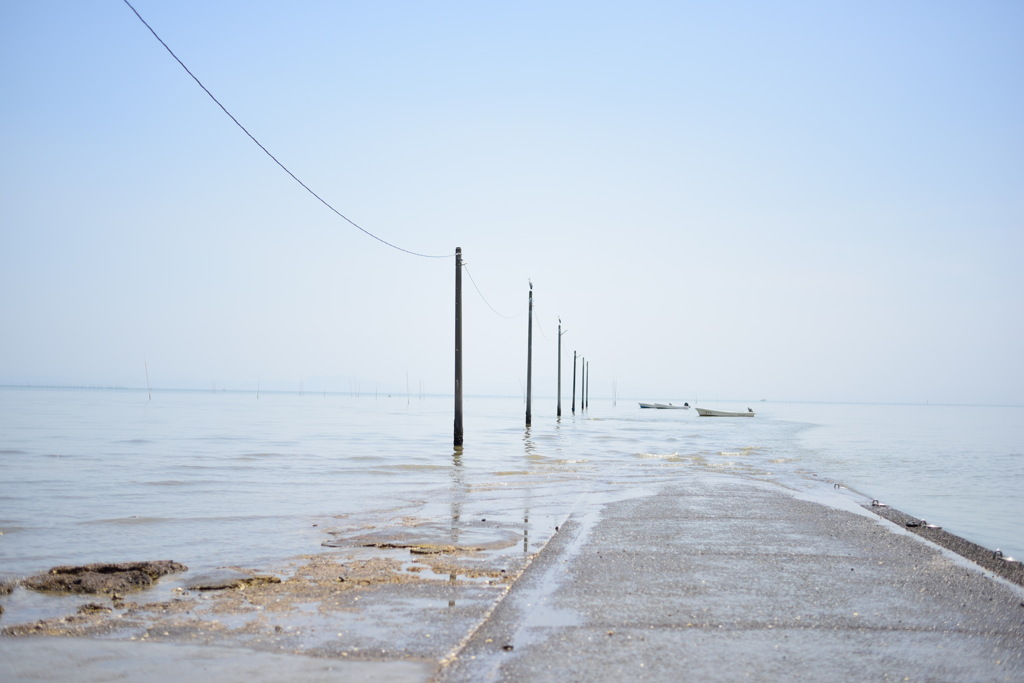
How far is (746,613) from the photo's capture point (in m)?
6.02

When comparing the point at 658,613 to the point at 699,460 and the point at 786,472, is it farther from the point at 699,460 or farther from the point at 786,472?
the point at 699,460

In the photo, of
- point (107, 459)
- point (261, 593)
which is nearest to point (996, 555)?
point (261, 593)

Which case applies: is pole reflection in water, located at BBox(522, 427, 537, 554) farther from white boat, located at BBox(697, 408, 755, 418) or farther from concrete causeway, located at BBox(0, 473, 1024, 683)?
white boat, located at BBox(697, 408, 755, 418)

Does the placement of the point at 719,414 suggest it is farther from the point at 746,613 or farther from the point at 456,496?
the point at 746,613

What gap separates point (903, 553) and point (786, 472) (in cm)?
1312

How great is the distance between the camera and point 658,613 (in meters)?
5.99

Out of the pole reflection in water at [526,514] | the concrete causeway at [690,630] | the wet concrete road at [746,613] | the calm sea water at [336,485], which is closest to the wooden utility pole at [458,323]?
the calm sea water at [336,485]

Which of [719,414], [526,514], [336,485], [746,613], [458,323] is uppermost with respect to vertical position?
[458,323]

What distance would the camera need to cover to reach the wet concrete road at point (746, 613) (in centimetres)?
479

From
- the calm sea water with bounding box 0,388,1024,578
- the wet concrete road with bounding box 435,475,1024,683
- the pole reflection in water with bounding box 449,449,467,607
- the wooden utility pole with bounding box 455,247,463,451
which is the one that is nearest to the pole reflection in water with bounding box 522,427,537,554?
the calm sea water with bounding box 0,388,1024,578

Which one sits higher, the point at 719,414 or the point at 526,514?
the point at 526,514

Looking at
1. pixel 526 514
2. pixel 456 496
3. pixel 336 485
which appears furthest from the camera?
pixel 336 485

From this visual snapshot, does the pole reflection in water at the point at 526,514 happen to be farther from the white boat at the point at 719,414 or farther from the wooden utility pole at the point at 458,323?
the white boat at the point at 719,414

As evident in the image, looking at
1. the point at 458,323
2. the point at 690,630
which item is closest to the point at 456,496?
the point at 690,630
